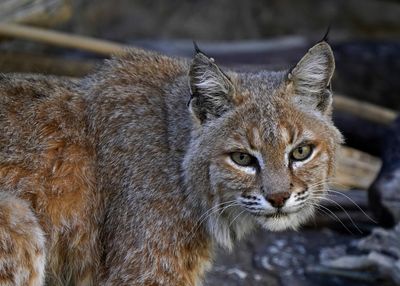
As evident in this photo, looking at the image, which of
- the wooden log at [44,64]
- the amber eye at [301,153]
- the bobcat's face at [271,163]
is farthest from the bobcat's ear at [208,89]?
the wooden log at [44,64]

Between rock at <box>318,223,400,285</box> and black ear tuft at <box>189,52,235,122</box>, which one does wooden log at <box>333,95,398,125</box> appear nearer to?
rock at <box>318,223,400,285</box>

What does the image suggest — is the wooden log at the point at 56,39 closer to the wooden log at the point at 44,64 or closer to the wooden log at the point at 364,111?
the wooden log at the point at 44,64

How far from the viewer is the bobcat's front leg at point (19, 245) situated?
17.0 feet

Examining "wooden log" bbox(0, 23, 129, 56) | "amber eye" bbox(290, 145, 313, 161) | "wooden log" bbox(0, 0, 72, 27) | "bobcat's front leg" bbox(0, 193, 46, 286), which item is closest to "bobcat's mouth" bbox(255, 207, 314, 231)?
"amber eye" bbox(290, 145, 313, 161)

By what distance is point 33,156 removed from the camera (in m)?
5.52

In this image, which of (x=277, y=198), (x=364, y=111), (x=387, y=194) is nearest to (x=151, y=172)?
(x=277, y=198)

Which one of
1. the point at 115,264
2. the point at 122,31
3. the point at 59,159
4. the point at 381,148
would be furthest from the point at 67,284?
the point at 122,31

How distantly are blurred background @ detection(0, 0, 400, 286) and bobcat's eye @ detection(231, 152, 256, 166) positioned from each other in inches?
41.5

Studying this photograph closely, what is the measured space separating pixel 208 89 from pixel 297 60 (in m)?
3.84

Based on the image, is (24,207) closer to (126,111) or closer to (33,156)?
(33,156)

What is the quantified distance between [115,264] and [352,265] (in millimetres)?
2045

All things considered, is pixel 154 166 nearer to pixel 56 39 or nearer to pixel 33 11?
pixel 56 39

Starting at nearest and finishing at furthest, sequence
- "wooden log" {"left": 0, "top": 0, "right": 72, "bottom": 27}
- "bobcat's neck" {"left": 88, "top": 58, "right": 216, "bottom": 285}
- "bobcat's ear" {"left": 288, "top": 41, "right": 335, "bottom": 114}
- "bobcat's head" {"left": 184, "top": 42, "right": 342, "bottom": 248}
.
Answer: "bobcat's head" {"left": 184, "top": 42, "right": 342, "bottom": 248} < "bobcat's ear" {"left": 288, "top": 41, "right": 335, "bottom": 114} < "bobcat's neck" {"left": 88, "top": 58, "right": 216, "bottom": 285} < "wooden log" {"left": 0, "top": 0, "right": 72, "bottom": 27}

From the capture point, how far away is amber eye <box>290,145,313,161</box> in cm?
530
